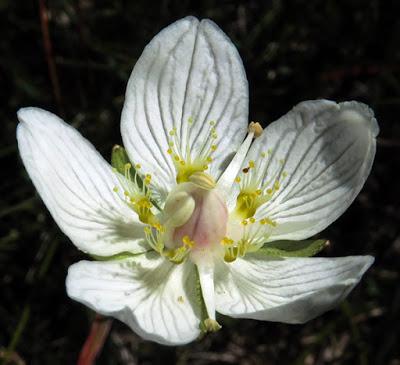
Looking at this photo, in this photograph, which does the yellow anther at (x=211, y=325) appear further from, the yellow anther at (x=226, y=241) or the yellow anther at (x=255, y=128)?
the yellow anther at (x=255, y=128)

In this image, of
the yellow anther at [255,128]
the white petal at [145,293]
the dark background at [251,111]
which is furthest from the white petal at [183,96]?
the dark background at [251,111]

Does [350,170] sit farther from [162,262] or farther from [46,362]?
[46,362]

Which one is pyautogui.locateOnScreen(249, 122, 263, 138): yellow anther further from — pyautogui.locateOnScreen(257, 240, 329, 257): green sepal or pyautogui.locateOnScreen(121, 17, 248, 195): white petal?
pyautogui.locateOnScreen(257, 240, 329, 257): green sepal

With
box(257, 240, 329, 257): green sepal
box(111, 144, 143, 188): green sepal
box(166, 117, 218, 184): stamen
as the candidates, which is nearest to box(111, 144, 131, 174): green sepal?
box(111, 144, 143, 188): green sepal

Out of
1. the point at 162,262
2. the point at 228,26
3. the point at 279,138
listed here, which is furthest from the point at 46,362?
the point at 228,26

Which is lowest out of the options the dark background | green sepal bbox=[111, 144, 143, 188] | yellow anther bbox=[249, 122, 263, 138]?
the dark background

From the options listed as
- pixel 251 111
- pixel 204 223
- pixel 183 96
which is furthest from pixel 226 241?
pixel 251 111
